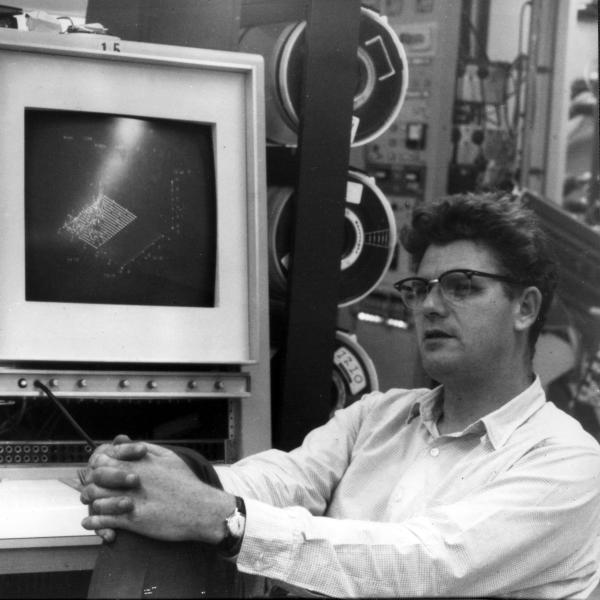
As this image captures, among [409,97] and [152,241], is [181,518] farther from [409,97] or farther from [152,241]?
[409,97]

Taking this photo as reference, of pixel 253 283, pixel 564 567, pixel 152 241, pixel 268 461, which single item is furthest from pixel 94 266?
pixel 564 567

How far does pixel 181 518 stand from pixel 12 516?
13.9 inches

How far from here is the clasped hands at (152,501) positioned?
1610 millimetres

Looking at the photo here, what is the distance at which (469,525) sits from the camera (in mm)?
1646

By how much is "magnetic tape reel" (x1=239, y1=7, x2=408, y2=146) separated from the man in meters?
0.57

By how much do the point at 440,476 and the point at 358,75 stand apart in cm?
108

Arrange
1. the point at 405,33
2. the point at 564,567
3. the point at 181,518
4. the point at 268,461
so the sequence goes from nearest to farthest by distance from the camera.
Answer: the point at 181,518
the point at 564,567
the point at 268,461
the point at 405,33

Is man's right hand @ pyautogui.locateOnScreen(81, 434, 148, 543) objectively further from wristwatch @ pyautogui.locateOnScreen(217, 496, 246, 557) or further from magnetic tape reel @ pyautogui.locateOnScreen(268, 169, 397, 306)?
magnetic tape reel @ pyautogui.locateOnScreen(268, 169, 397, 306)

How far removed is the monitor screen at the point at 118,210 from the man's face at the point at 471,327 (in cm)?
50

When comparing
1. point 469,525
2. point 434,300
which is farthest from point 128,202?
point 469,525

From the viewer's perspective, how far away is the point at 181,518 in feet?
5.26

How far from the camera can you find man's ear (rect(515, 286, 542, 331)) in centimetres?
195

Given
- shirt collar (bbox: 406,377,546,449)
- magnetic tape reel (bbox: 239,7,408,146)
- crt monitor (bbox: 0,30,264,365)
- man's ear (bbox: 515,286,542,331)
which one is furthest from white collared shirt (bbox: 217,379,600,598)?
magnetic tape reel (bbox: 239,7,408,146)

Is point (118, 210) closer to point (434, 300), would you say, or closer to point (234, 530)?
point (434, 300)
